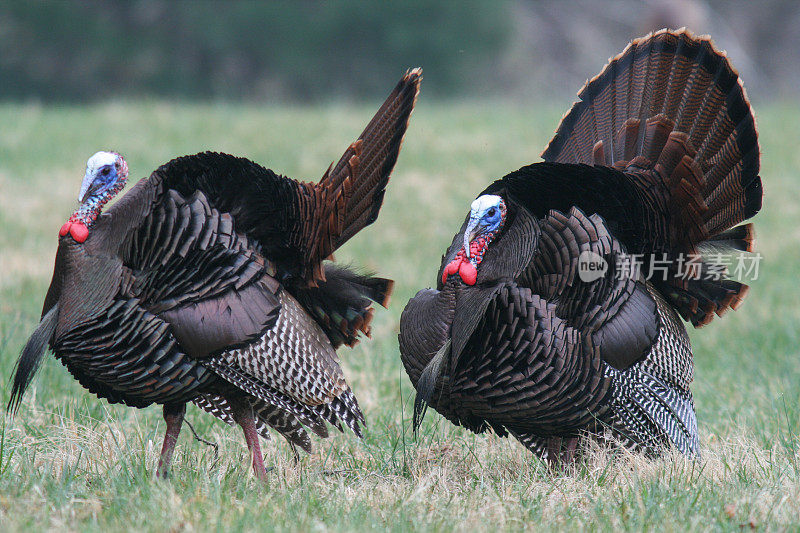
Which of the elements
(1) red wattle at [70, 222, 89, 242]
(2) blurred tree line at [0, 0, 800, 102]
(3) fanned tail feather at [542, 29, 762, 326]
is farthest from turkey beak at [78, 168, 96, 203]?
(2) blurred tree line at [0, 0, 800, 102]

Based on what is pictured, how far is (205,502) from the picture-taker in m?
3.06

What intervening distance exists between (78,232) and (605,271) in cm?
200

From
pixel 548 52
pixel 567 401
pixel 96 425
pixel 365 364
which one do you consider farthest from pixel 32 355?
pixel 548 52

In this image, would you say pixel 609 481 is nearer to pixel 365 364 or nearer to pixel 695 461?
pixel 695 461

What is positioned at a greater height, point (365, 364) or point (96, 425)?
point (365, 364)

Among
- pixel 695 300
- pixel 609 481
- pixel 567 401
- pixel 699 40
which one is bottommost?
pixel 609 481

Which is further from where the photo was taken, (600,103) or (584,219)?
(600,103)

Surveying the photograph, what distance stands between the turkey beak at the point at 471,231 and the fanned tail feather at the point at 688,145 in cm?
82

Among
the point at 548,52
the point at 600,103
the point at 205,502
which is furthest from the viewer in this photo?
the point at 548,52

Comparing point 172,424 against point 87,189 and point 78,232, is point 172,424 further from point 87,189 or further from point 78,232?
point 87,189

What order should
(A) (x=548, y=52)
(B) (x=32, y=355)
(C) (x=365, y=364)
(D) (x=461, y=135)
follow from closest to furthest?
(B) (x=32, y=355) → (C) (x=365, y=364) → (D) (x=461, y=135) → (A) (x=548, y=52)

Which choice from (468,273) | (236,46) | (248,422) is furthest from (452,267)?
(236,46)

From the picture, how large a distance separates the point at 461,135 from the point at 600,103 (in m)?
8.04

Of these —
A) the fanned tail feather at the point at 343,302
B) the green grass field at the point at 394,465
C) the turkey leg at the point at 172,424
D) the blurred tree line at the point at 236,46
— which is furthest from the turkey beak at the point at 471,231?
the blurred tree line at the point at 236,46
